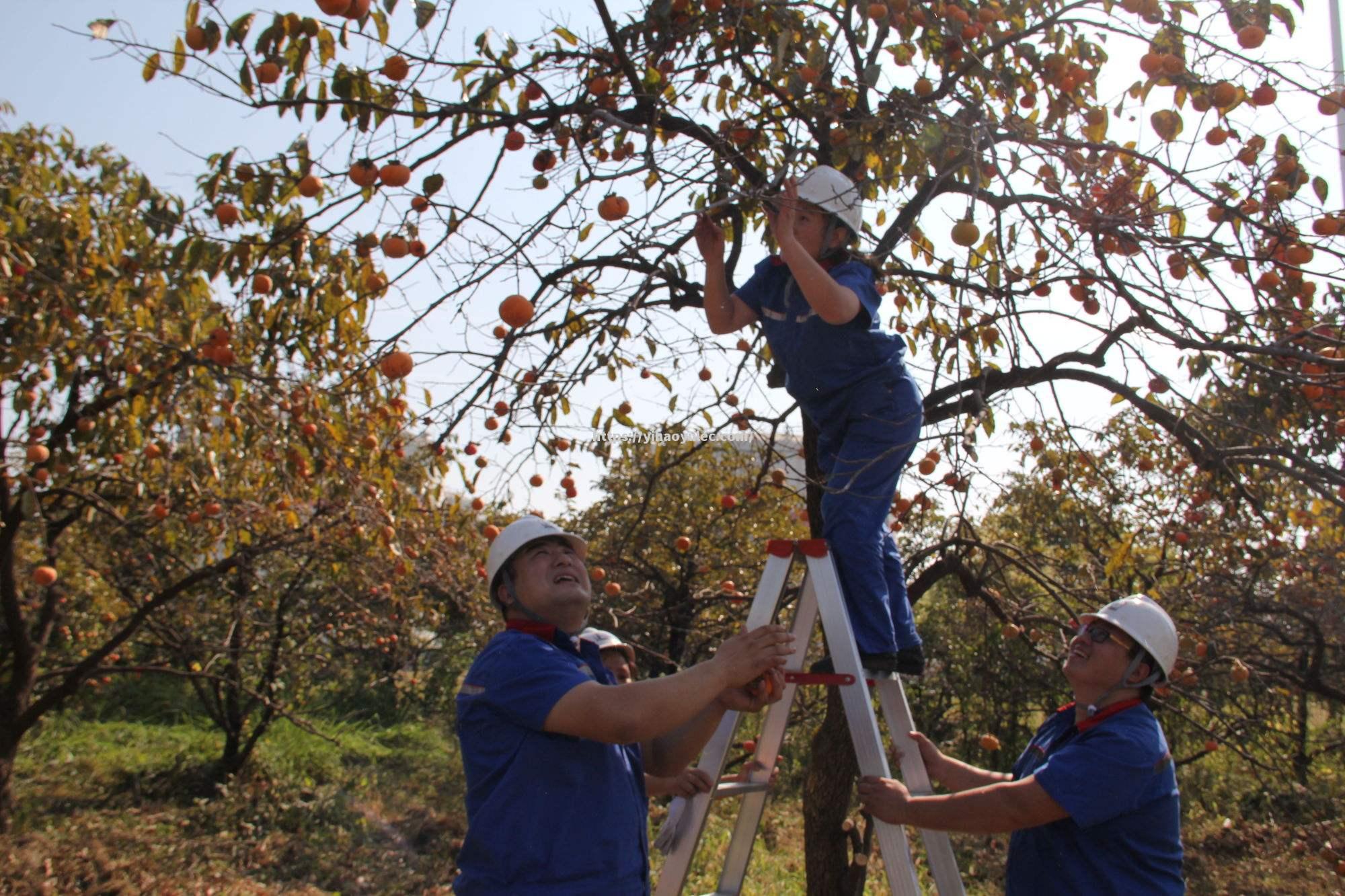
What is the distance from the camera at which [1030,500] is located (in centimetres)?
891

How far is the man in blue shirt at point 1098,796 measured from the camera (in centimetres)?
233

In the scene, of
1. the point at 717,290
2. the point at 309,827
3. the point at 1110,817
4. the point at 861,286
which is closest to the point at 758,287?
the point at 717,290

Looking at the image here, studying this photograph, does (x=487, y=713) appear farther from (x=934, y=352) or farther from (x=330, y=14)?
(x=934, y=352)

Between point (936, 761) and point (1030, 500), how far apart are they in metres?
6.60

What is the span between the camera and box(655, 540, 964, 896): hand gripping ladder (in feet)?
8.34

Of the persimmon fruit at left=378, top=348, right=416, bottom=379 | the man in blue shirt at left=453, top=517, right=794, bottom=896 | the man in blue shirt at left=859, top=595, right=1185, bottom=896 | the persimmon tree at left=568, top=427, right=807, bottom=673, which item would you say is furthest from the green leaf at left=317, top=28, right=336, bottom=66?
the persimmon tree at left=568, top=427, right=807, bottom=673

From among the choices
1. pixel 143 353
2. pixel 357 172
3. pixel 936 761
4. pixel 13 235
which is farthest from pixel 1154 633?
pixel 13 235

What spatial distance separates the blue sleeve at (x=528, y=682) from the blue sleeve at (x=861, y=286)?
47.2 inches

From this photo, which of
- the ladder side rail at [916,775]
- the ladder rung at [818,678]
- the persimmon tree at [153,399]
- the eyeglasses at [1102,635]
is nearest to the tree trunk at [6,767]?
the persimmon tree at [153,399]

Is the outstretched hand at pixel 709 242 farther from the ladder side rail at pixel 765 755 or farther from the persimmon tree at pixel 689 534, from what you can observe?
the persimmon tree at pixel 689 534

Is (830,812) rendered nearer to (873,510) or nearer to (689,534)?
(873,510)

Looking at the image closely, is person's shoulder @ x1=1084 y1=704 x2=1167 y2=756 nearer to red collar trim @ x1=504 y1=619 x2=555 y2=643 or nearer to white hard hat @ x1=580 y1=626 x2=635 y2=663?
red collar trim @ x1=504 y1=619 x2=555 y2=643

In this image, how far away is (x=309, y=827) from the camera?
8.43 m

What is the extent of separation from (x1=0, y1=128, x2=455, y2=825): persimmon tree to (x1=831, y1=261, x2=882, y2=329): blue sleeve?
151 centimetres
